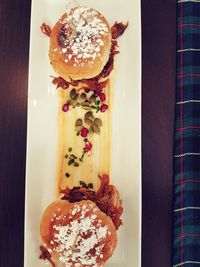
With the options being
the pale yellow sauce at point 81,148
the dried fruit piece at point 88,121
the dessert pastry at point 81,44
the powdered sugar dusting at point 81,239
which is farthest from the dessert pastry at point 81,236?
the dessert pastry at point 81,44

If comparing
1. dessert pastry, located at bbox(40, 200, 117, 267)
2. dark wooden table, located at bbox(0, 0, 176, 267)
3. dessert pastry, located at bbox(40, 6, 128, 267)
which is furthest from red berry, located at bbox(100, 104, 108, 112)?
dessert pastry, located at bbox(40, 200, 117, 267)

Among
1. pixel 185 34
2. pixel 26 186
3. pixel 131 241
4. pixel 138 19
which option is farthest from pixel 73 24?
pixel 131 241

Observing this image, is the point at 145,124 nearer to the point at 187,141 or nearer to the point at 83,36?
the point at 187,141

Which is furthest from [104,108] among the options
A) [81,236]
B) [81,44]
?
[81,236]

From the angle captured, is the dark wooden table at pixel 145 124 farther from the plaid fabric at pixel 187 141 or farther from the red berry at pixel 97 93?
the red berry at pixel 97 93

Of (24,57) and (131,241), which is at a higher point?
(24,57)

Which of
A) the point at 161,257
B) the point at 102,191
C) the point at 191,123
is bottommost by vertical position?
the point at 161,257

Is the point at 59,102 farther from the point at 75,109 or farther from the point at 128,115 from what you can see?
the point at 128,115
